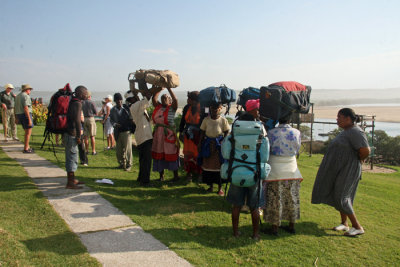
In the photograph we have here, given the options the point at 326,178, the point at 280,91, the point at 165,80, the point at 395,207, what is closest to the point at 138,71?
the point at 165,80

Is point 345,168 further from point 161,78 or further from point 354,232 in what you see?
point 161,78

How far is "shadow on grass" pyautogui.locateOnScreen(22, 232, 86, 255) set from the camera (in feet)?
11.4

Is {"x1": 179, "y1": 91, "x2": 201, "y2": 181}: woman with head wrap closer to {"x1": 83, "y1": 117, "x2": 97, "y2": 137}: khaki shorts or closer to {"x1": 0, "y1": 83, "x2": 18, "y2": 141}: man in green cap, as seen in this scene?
{"x1": 83, "y1": 117, "x2": 97, "y2": 137}: khaki shorts

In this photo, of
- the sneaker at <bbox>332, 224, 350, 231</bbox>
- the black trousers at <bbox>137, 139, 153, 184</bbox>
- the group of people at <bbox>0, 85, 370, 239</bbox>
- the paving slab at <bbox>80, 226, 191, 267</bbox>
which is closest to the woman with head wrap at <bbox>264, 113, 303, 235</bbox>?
the group of people at <bbox>0, 85, 370, 239</bbox>

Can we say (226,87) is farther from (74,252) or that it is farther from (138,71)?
(74,252)

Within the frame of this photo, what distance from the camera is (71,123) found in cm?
560

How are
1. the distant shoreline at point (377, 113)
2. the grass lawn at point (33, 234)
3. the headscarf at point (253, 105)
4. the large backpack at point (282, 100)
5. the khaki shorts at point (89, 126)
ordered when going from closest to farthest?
the grass lawn at point (33, 234) → the large backpack at point (282, 100) → the headscarf at point (253, 105) → the khaki shorts at point (89, 126) → the distant shoreline at point (377, 113)

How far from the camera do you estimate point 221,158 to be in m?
5.79

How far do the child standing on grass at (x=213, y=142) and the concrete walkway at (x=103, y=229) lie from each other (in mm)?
1859

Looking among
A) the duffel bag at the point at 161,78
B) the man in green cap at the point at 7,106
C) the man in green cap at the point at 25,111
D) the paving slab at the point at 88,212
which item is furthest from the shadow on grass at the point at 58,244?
the man in green cap at the point at 7,106

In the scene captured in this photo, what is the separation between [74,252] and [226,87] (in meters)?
3.82

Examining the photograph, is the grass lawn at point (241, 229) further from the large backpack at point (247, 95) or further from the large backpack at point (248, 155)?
the large backpack at point (247, 95)

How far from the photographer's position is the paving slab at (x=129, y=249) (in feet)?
11.1

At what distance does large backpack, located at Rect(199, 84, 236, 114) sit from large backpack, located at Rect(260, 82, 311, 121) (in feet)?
4.06
